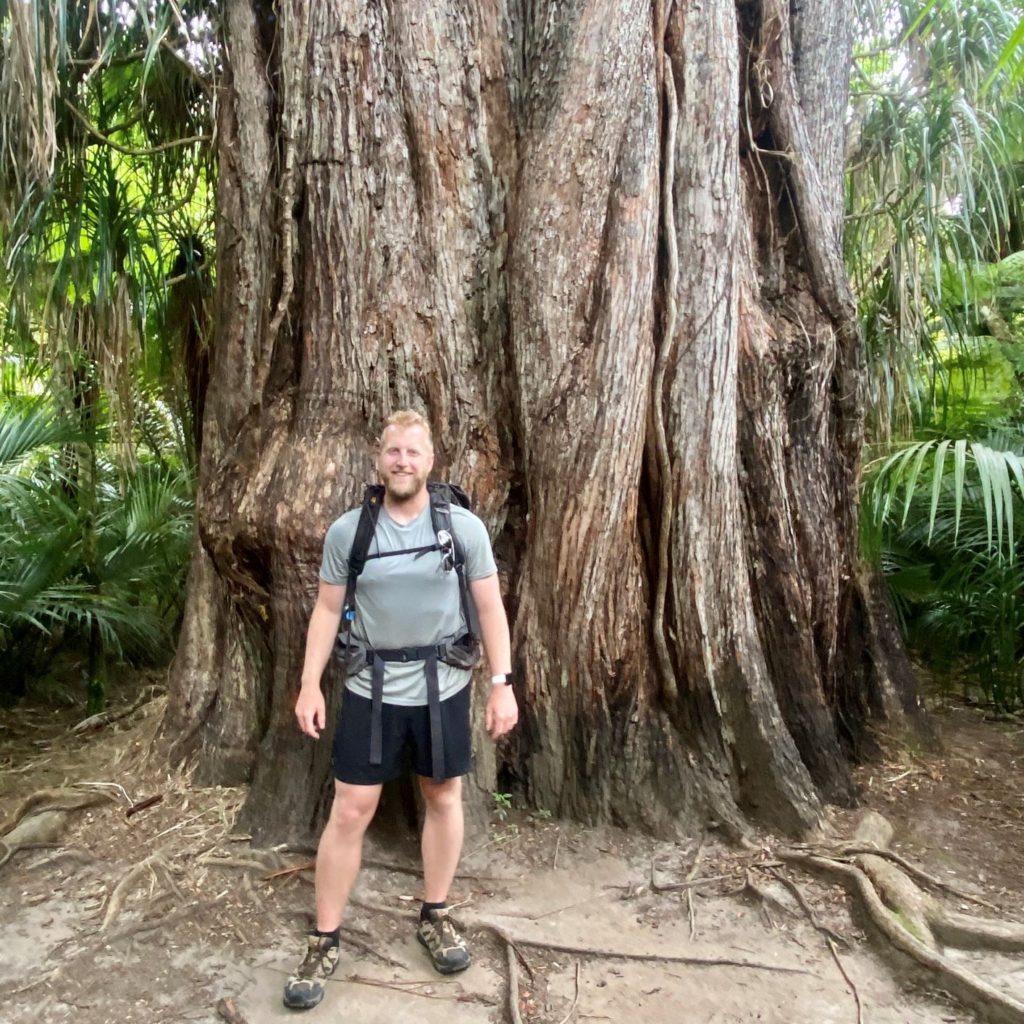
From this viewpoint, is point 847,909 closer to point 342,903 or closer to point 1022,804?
point 1022,804

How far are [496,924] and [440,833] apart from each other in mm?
456

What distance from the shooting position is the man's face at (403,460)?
8.75ft

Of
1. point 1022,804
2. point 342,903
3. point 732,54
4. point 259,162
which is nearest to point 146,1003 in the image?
point 342,903

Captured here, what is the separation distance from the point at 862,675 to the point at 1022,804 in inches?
32.6

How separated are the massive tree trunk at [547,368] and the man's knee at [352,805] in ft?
2.65

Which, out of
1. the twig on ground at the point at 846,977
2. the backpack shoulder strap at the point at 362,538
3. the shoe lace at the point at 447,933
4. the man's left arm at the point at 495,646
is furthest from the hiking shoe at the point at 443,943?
the twig on ground at the point at 846,977

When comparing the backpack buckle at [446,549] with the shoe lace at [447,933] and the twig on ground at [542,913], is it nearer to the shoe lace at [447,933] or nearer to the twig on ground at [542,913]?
the shoe lace at [447,933]

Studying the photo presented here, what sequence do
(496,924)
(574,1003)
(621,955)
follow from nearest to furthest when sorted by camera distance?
(574,1003)
(621,955)
(496,924)

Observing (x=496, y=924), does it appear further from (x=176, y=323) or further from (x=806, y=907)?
(x=176, y=323)

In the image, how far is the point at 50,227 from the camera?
13.6 feet

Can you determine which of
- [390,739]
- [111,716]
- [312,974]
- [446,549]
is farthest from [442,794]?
[111,716]

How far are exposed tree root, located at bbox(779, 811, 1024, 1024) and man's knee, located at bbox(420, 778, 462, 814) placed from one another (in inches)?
53.8

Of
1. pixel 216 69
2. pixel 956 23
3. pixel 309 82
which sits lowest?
pixel 309 82

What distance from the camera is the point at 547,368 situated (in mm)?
3475
